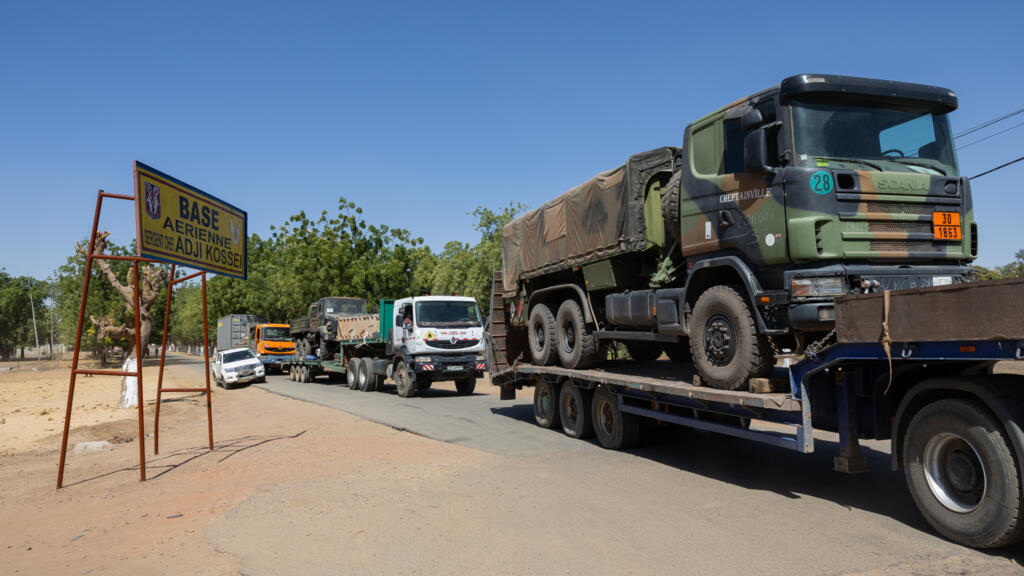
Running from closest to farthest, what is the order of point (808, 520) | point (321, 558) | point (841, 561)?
point (841, 561)
point (321, 558)
point (808, 520)

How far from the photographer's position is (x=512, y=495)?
688 centimetres

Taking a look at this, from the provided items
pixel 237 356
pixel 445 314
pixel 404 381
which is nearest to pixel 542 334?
pixel 445 314

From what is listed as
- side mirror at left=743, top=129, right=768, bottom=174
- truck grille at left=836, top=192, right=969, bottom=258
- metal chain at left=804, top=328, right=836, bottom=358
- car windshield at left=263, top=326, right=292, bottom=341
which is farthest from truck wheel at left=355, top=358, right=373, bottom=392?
truck grille at left=836, top=192, right=969, bottom=258

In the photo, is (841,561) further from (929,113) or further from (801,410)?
(929,113)

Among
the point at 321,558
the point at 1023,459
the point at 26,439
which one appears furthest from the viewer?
the point at 26,439

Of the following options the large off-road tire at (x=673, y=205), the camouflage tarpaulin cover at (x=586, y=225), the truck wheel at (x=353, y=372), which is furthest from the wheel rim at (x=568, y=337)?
the truck wheel at (x=353, y=372)

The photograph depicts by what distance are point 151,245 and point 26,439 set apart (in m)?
7.77

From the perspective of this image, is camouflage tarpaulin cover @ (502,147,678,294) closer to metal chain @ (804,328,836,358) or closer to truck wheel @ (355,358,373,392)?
metal chain @ (804,328,836,358)

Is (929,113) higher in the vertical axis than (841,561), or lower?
higher

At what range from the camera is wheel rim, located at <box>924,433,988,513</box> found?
4734 mm

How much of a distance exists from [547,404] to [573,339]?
1.53 m

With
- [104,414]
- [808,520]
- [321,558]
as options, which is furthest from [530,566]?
[104,414]

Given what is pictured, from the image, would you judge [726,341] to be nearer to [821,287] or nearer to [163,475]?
[821,287]

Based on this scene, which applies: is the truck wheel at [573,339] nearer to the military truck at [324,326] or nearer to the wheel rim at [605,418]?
the wheel rim at [605,418]
